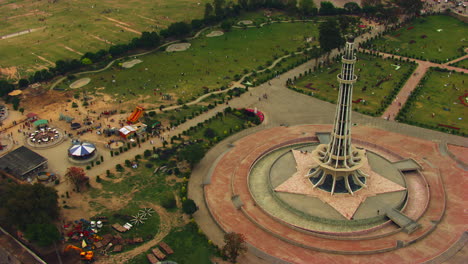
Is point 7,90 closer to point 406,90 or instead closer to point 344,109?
point 344,109

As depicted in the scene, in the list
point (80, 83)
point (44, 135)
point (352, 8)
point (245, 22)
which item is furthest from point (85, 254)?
point (352, 8)

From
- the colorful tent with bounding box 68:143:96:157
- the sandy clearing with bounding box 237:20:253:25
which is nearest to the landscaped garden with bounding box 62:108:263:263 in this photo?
the colorful tent with bounding box 68:143:96:157

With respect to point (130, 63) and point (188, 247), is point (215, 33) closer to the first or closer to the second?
point (130, 63)

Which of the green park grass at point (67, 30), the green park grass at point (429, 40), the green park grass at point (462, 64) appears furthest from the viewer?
the green park grass at point (67, 30)

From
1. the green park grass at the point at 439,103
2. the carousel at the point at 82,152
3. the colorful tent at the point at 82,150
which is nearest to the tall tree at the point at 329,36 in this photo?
the green park grass at the point at 439,103

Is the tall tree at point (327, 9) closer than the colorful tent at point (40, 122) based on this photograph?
No

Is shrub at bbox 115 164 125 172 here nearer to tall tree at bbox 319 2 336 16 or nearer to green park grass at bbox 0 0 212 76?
green park grass at bbox 0 0 212 76

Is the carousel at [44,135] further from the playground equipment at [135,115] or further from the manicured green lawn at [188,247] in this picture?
the manicured green lawn at [188,247]
